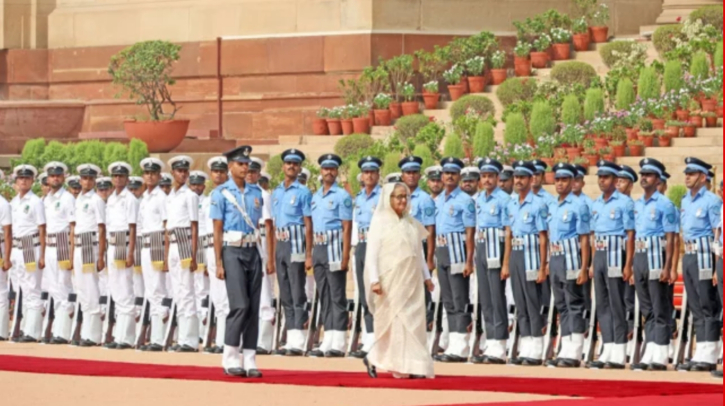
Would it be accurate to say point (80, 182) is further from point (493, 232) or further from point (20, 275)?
point (493, 232)

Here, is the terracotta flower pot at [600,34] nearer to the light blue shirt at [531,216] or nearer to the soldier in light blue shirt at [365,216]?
the soldier in light blue shirt at [365,216]

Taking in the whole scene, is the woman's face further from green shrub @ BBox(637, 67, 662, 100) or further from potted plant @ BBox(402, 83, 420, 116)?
potted plant @ BBox(402, 83, 420, 116)

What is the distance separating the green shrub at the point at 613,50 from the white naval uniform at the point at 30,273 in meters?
10.9

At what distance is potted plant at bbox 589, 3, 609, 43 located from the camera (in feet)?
109

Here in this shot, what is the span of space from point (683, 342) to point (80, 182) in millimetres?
8000

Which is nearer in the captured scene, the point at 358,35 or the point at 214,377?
the point at 214,377

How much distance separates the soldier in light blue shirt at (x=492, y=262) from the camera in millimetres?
20609

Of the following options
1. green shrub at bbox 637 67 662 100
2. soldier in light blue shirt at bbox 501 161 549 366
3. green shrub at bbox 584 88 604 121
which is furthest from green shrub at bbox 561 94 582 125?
soldier in light blue shirt at bbox 501 161 549 366

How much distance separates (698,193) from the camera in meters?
19.2

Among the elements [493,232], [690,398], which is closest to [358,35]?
[493,232]

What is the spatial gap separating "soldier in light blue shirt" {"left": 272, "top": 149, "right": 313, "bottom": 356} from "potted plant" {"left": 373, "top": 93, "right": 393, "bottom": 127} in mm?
10402

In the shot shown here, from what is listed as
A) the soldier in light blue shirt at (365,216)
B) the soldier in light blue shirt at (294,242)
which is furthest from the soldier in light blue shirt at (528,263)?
the soldier in light blue shirt at (294,242)

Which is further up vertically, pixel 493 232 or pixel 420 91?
pixel 420 91

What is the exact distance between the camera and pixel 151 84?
34500mm
